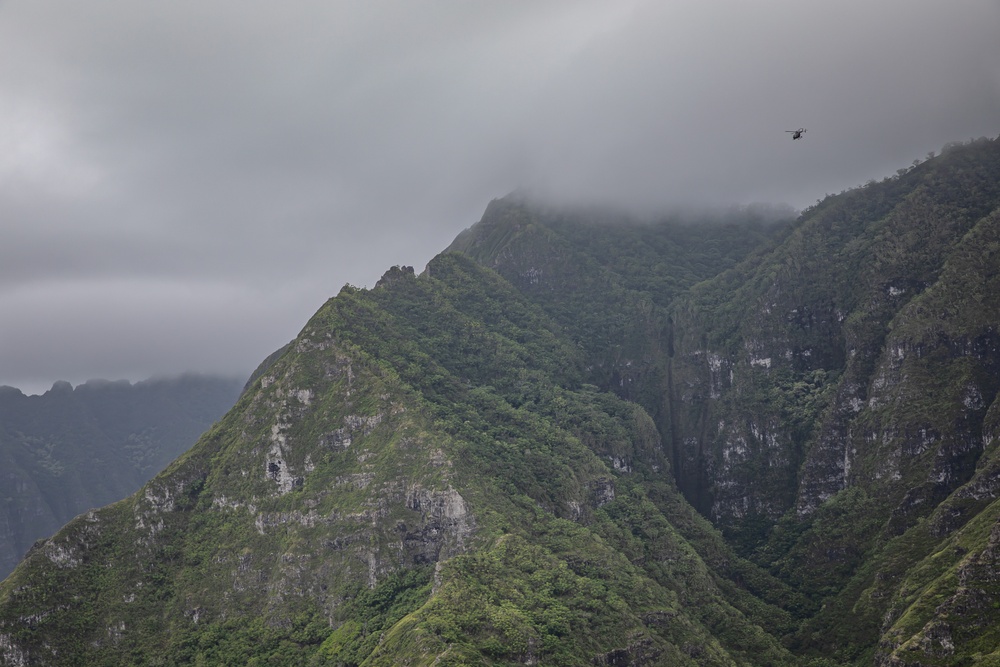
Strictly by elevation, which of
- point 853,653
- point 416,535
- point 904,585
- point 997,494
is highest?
point 416,535

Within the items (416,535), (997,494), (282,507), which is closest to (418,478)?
(416,535)

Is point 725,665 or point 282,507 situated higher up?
point 282,507

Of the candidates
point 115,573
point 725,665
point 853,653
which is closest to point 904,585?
point 853,653

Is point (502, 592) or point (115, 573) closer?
point (502, 592)

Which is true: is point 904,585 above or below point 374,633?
below

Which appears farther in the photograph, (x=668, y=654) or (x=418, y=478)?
(x=418, y=478)

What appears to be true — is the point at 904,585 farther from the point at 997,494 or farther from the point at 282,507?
→ the point at 282,507

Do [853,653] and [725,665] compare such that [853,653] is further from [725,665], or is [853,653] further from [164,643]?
[164,643]

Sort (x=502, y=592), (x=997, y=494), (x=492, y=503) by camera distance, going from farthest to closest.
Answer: (x=492, y=503) → (x=997, y=494) → (x=502, y=592)

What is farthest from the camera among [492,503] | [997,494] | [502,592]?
[492,503]
